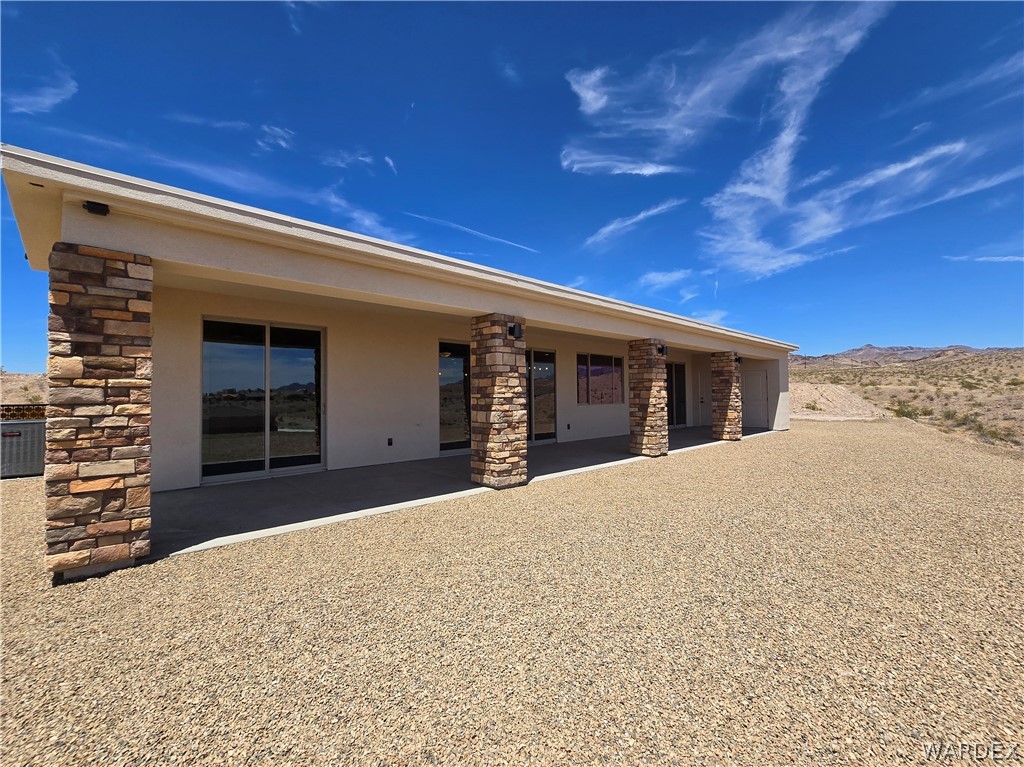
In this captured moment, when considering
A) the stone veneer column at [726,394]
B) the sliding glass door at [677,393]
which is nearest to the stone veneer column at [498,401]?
the stone veneer column at [726,394]

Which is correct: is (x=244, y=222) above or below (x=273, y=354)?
above

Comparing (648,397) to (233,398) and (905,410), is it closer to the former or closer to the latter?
→ (233,398)

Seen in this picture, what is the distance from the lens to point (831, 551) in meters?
4.39

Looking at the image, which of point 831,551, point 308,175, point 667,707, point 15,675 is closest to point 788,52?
point 831,551

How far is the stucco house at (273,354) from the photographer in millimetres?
3736

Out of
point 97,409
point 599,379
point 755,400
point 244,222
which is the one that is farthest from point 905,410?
point 97,409

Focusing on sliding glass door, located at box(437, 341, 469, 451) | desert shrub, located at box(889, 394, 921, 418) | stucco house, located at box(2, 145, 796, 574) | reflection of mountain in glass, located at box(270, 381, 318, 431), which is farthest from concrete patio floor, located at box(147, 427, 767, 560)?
desert shrub, located at box(889, 394, 921, 418)

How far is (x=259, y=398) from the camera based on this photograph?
7680mm

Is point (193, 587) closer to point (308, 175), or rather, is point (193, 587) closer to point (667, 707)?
point (667, 707)

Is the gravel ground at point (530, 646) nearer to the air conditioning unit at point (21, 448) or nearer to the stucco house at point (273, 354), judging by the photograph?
the stucco house at point (273, 354)

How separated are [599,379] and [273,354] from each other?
943cm

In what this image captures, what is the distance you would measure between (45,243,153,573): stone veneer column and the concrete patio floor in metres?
0.57

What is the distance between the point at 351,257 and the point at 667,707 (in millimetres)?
5436
